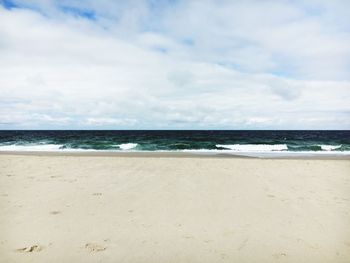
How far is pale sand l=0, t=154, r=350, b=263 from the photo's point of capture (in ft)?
11.8

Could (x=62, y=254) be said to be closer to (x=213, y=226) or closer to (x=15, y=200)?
(x=213, y=226)

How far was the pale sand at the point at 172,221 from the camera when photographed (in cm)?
360

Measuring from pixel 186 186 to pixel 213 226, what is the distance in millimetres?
2886

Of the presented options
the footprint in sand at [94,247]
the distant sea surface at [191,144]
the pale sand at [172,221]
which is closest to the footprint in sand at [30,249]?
the pale sand at [172,221]

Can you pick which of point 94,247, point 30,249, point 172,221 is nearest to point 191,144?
point 172,221

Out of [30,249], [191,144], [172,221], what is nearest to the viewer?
[30,249]

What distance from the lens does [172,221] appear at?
4.68m

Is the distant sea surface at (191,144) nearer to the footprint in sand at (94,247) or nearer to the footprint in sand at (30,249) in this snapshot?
the footprint in sand at (94,247)

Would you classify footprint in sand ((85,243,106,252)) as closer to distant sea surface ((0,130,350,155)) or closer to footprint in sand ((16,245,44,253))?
footprint in sand ((16,245,44,253))

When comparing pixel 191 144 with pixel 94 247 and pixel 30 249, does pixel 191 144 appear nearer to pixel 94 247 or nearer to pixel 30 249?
pixel 94 247

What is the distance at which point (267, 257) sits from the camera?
3.53 metres

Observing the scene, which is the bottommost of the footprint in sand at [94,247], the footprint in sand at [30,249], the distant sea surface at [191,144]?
the footprint in sand at [94,247]

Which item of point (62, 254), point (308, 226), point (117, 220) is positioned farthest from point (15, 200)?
point (308, 226)

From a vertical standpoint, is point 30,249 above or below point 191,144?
below
